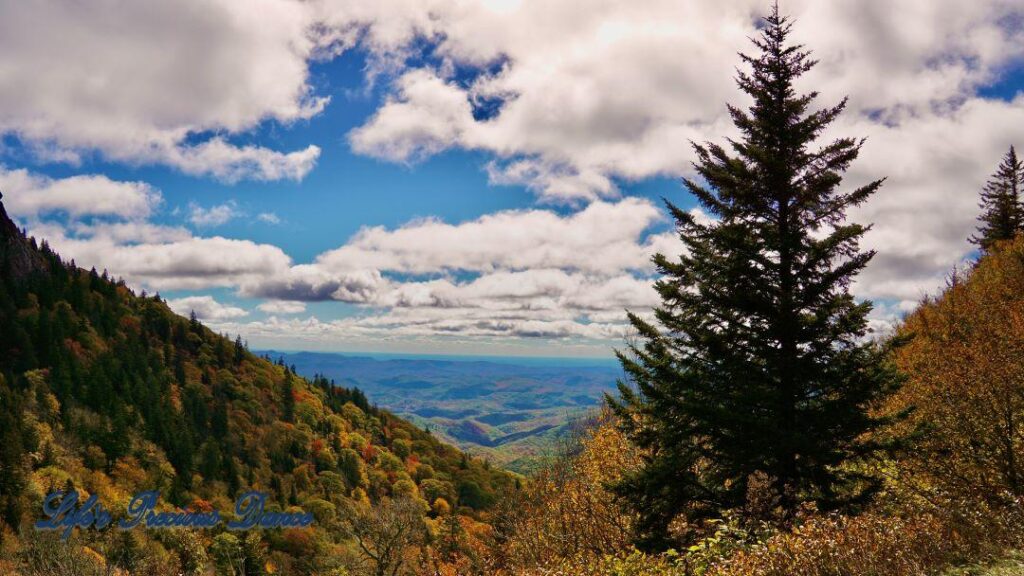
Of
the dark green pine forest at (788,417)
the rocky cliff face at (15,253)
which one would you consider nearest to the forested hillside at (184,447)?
the rocky cliff face at (15,253)

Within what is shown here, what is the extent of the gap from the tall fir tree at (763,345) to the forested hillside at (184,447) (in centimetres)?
4271

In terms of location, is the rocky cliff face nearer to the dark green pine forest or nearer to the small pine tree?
the small pine tree

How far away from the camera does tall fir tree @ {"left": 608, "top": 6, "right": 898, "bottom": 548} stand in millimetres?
13719

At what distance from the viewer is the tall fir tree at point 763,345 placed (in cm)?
1372

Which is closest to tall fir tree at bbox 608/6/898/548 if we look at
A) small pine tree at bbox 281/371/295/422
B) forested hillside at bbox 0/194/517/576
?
forested hillside at bbox 0/194/517/576

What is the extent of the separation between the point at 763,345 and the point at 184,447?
469ft

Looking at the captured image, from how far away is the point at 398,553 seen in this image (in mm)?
51531

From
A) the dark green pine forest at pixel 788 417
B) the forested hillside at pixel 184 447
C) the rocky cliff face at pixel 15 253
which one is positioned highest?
the rocky cliff face at pixel 15 253

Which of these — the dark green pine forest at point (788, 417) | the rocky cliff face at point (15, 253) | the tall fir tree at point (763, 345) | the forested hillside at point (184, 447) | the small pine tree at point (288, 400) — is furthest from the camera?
the small pine tree at point (288, 400)

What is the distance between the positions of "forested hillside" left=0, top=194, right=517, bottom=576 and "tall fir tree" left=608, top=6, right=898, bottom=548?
42714 millimetres

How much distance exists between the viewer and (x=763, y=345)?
573 inches

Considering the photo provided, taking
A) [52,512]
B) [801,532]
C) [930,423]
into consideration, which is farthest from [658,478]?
[52,512]

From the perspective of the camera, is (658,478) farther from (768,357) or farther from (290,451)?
(290,451)

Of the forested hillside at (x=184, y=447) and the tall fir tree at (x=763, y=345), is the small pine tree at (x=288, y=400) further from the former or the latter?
the tall fir tree at (x=763, y=345)
